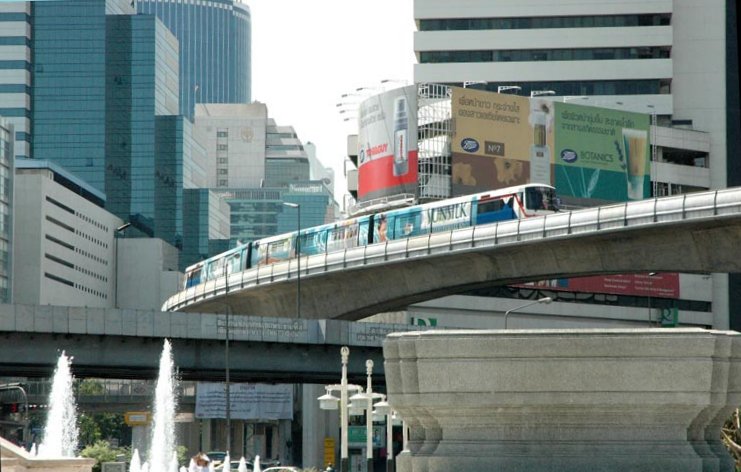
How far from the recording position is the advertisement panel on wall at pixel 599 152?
112250 millimetres

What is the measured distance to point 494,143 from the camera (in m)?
111

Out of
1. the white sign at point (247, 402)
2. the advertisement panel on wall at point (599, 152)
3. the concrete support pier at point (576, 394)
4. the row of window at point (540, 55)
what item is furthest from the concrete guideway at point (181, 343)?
the row of window at point (540, 55)

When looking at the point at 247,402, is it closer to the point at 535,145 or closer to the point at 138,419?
the point at 138,419

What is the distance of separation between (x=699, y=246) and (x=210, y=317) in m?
22.5

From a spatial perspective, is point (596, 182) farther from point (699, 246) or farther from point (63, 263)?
point (63, 263)

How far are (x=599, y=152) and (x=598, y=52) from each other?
64.4 feet

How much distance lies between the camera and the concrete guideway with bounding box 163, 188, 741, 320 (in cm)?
7250

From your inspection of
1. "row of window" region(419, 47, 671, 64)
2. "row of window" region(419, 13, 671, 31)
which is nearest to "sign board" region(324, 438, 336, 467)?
"row of window" region(419, 47, 671, 64)

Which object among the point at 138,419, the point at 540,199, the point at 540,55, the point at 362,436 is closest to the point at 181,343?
the point at 540,199

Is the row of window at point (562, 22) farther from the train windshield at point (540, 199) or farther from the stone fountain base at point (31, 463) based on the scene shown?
the stone fountain base at point (31, 463)

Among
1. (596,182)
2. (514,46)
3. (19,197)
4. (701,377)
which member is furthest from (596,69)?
(701,377)

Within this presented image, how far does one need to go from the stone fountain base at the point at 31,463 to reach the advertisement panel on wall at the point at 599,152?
3526 inches

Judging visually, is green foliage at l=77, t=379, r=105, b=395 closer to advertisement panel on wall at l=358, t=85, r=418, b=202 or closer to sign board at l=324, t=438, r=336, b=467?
sign board at l=324, t=438, r=336, b=467

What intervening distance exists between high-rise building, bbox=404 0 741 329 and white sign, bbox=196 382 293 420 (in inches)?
1112
